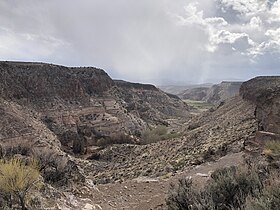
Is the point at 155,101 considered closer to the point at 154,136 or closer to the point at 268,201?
the point at 154,136

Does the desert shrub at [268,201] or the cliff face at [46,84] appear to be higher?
the cliff face at [46,84]

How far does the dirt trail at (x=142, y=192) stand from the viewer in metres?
13.5

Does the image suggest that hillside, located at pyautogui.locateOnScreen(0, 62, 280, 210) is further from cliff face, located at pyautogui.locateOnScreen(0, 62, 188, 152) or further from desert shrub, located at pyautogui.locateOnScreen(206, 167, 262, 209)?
desert shrub, located at pyautogui.locateOnScreen(206, 167, 262, 209)

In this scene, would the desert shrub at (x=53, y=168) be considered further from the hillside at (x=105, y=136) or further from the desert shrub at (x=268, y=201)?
the desert shrub at (x=268, y=201)

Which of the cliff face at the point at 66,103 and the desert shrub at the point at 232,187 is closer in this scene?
the desert shrub at the point at 232,187

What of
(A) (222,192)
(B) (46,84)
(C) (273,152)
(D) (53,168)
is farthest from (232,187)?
(B) (46,84)

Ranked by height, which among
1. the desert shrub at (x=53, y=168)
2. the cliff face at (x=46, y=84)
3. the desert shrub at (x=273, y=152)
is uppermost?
the cliff face at (x=46, y=84)

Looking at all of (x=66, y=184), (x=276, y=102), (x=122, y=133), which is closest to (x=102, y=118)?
(x=122, y=133)

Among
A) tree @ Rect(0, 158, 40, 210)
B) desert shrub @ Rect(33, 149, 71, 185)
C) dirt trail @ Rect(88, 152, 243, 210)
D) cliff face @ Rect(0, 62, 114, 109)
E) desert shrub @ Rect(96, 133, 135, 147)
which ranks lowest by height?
desert shrub @ Rect(96, 133, 135, 147)

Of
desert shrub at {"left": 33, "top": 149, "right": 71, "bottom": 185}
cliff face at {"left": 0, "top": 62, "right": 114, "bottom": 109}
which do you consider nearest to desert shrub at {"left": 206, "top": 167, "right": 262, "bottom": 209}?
desert shrub at {"left": 33, "top": 149, "right": 71, "bottom": 185}

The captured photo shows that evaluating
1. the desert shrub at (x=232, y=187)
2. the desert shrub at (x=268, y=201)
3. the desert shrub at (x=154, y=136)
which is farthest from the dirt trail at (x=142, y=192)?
the desert shrub at (x=154, y=136)

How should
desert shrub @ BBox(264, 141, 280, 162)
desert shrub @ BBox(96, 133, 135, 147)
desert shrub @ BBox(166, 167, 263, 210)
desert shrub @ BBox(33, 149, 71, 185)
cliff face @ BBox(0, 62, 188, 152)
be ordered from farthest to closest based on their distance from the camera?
desert shrub @ BBox(96, 133, 135, 147), cliff face @ BBox(0, 62, 188, 152), desert shrub @ BBox(33, 149, 71, 185), desert shrub @ BBox(264, 141, 280, 162), desert shrub @ BBox(166, 167, 263, 210)

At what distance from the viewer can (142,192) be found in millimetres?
15453

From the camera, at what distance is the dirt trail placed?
44.4 feet
